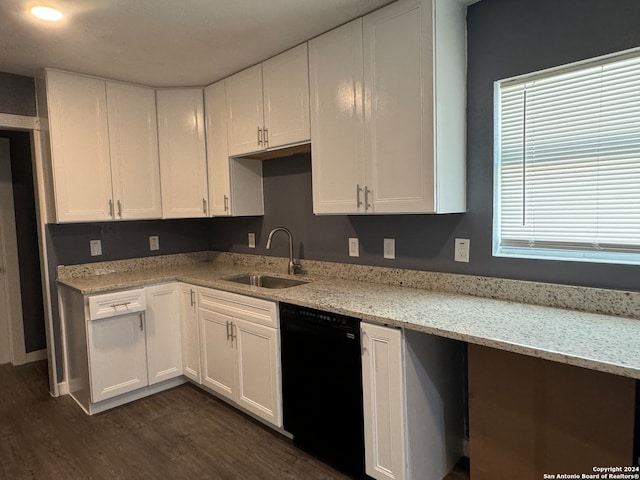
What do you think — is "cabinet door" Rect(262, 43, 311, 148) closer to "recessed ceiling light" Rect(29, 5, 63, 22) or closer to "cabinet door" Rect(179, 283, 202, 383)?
"recessed ceiling light" Rect(29, 5, 63, 22)

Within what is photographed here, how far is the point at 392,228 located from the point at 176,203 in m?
1.88

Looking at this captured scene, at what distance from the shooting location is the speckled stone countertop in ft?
4.61

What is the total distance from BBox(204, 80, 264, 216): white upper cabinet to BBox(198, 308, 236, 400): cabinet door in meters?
0.87

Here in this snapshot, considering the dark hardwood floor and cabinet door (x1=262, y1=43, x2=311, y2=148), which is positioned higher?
cabinet door (x1=262, y1=43, x2=311, y2=148)

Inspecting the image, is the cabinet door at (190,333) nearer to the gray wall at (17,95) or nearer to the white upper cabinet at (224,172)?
the white upper cabinet at (224,172)

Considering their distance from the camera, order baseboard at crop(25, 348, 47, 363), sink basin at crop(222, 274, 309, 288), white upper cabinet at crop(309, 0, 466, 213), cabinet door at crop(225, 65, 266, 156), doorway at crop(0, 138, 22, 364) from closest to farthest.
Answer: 1. white upper cabinet at crop(309, 0, 466, 213)
2. cabinet door at crop(225, 65, 266, 156)
3. sink basin at crop(222, 274, 309, 288)
4. doorway at crop(0, 138, 22, 364)
5. baseboard at crop(25, 348, 47, 363)

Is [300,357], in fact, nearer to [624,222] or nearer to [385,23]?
[624,222]

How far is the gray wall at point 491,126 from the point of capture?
175 cm

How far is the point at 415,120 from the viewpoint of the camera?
6.63 feet

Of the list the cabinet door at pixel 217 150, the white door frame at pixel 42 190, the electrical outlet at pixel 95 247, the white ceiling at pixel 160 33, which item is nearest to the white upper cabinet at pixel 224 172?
the cabinet door at pixel 217 150

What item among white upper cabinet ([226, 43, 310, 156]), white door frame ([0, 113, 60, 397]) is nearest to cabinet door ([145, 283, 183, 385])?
white door frame ([0, 113, 60, 397])

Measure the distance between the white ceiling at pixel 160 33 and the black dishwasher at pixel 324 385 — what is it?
157cm

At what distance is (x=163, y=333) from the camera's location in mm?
3133

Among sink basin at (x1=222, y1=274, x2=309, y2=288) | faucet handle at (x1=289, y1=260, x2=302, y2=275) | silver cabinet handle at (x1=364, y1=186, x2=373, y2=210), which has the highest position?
silver cabinet handle at (x1=364, y1=186, x2=373, y2=210)
